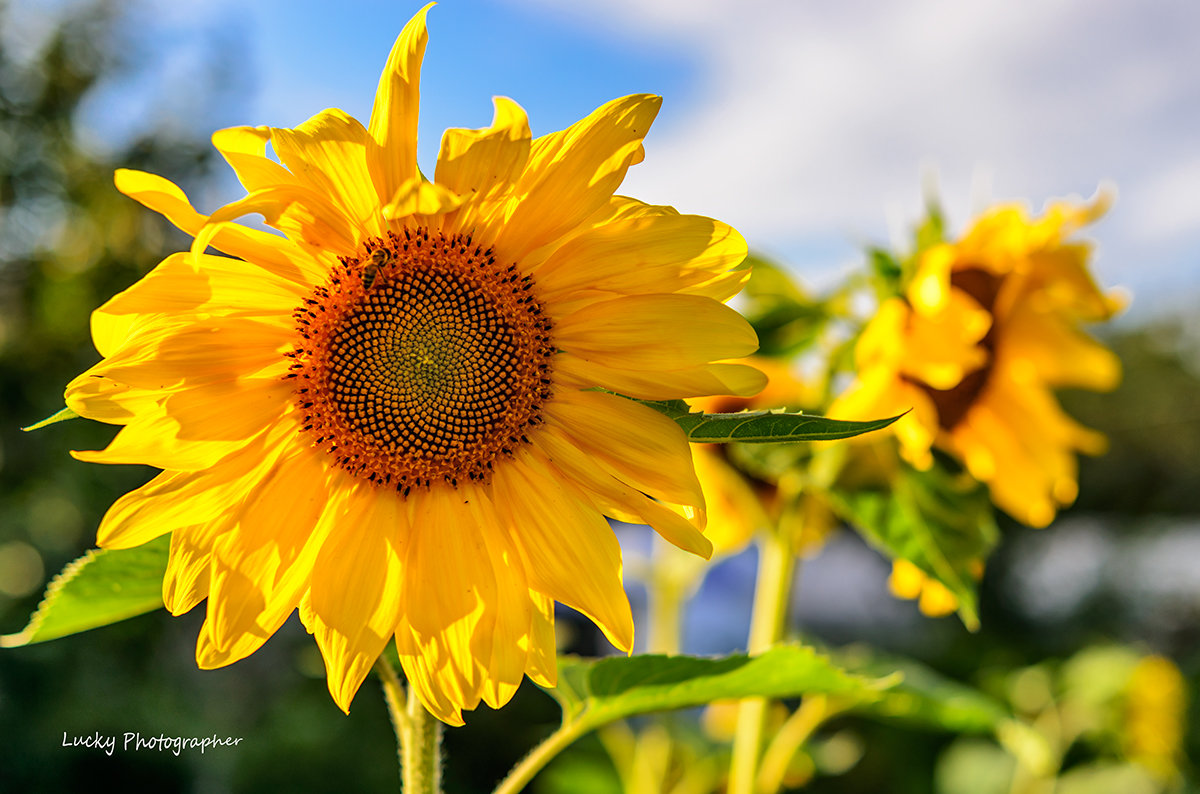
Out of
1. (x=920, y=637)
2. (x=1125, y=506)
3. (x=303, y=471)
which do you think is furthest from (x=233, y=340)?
(x=1125, y=506)

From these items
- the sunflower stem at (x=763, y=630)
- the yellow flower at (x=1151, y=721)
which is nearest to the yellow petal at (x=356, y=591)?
the sunflower stem at (x=763, y=630)

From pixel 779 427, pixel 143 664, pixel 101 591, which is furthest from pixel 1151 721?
pixel 143 664

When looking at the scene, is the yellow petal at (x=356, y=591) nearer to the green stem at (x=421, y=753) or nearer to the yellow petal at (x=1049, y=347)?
the green stem at (x=421, y=753)

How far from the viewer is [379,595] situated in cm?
40

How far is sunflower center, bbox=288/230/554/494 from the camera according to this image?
0.43 meters

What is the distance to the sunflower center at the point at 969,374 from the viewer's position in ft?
2.54

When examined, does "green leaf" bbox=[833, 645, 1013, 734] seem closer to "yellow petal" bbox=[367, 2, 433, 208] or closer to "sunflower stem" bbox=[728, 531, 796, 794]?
"sunflower stem" bbox=[728, 531, 796, 794]

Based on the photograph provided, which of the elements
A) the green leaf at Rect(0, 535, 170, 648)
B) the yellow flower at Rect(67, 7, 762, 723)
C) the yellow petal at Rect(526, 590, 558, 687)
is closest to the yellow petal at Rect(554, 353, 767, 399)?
the yellow flower at Rect(67, 7, 762, 723)

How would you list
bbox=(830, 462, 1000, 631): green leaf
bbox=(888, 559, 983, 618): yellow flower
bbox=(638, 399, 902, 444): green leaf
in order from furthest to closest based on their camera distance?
bbox=(888, 559, 983, 618): yellow flower < bbox=(830, 462, 1000, 631): green leaf < bbox=(638, 399, 902, 444): green leaf

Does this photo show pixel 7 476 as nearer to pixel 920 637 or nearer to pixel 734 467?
pixel 734 467

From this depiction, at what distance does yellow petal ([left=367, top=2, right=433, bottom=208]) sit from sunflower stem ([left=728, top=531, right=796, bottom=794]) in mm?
434

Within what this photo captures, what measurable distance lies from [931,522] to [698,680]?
0.30 meters

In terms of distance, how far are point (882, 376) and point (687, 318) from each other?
36cm

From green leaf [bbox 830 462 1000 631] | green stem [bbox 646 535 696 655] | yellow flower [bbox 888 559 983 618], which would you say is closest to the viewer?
green leaf [bbox 830 462 1000 631]
